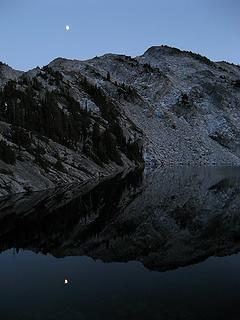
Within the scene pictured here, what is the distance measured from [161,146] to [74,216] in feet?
349

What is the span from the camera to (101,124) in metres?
123

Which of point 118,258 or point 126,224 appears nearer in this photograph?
point 118,258

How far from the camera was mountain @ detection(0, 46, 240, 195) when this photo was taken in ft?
235

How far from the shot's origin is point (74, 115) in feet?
370

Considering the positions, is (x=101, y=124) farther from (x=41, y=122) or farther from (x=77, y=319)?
(x=77, y=319)

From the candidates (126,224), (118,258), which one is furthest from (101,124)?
(118,258)

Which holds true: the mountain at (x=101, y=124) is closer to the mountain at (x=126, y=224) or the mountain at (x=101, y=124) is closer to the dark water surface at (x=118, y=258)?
the mountain at (x=126, y=224)

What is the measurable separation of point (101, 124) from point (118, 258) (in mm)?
97067

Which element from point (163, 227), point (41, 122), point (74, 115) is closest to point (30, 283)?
point (163, 227)

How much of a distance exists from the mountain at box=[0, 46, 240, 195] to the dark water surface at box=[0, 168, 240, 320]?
1772cm

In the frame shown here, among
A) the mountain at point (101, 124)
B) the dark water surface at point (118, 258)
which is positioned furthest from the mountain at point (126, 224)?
the mountain at point (101, 124)

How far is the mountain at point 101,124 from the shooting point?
71.7 meters

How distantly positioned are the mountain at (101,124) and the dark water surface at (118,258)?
17722 mm

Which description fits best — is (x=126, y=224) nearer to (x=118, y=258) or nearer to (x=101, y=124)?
(x=118, y=258)
